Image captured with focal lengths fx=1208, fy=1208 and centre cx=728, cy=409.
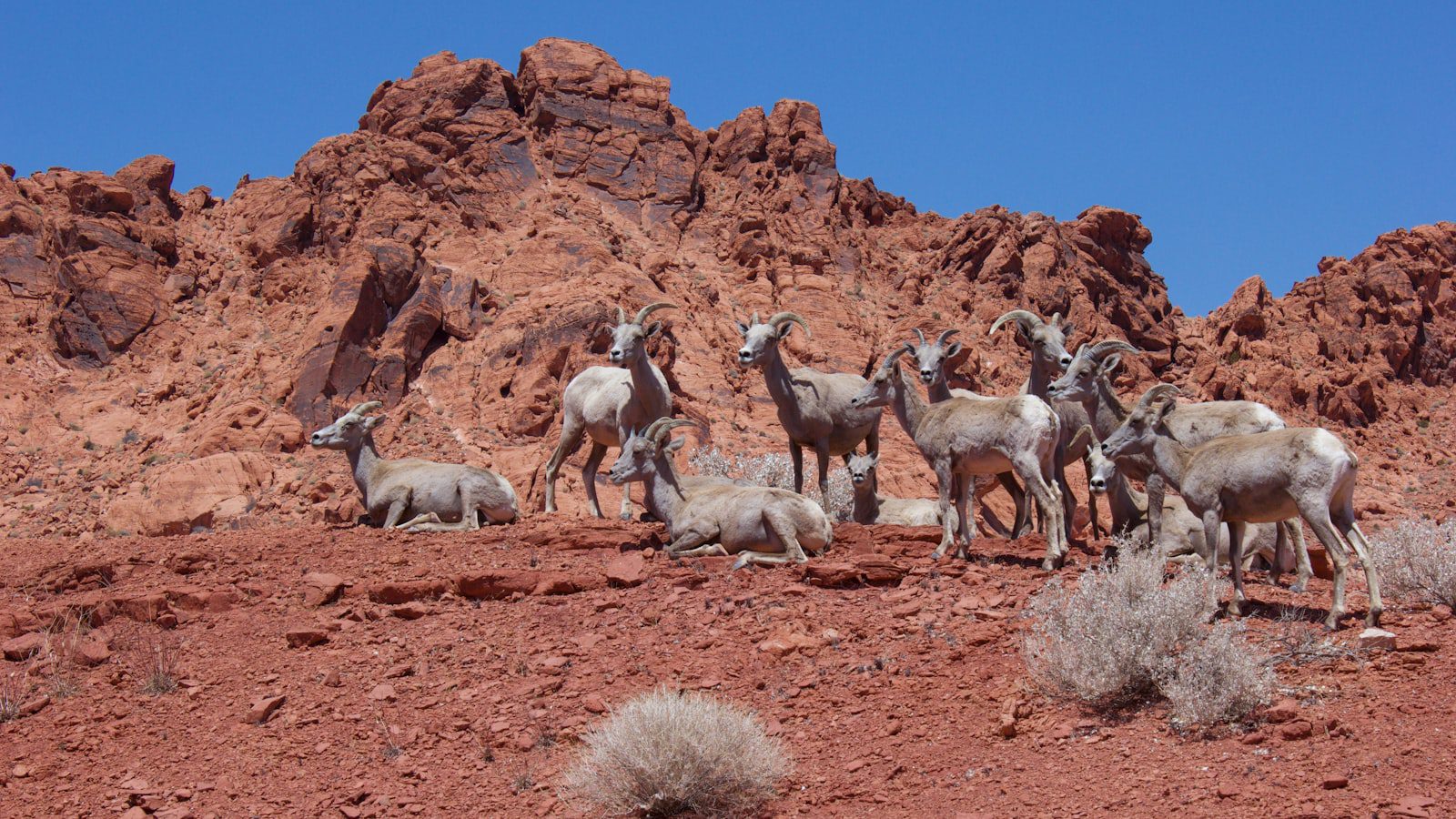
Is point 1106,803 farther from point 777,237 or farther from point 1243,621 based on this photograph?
point 777,237

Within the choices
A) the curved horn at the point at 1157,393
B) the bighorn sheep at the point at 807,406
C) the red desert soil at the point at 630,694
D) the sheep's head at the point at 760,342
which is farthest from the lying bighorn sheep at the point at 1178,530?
the sheep's head at the point at 760,342

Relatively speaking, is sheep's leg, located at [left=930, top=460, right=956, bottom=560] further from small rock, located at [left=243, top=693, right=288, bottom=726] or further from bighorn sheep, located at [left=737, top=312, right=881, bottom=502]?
small rock, located at [left=243, top=693, right=288, bottom=726]

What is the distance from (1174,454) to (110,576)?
11827 millimetres

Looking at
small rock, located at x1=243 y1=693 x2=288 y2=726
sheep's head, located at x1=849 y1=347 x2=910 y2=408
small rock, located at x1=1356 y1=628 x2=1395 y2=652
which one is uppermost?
sheep's head, located at x1=849 y1=347 x2=910 y2=408

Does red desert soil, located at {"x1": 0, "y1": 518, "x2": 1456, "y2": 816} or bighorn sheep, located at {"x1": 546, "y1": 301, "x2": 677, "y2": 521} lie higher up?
bighorn sheep, located at {"x1": 546, "y1": 301, "x2": 677, "y2": 521}

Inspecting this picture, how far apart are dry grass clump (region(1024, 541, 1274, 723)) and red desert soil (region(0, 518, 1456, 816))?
0.19 m

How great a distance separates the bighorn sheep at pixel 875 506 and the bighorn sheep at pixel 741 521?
10.3 feet

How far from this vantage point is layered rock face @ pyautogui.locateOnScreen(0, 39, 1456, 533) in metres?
32.7

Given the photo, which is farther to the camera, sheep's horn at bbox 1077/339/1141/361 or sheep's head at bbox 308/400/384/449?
sheep's head at bbox 308/400/384/449

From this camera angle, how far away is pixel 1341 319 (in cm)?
5053

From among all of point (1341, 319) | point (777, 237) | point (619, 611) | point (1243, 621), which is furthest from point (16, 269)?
point (1341, 319)

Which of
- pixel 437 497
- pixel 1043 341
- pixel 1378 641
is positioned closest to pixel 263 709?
pixel 437 497

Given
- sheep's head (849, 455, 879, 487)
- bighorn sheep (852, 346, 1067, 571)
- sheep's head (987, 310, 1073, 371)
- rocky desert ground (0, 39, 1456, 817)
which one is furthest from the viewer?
sheep's head (849, 455, 879, 487)

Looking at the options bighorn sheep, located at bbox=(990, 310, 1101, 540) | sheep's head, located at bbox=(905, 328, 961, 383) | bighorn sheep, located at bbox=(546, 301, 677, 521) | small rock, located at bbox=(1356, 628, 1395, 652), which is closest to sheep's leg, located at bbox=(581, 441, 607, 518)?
bighorn sheep, located at bbox=(546, 301, 677, 521)
